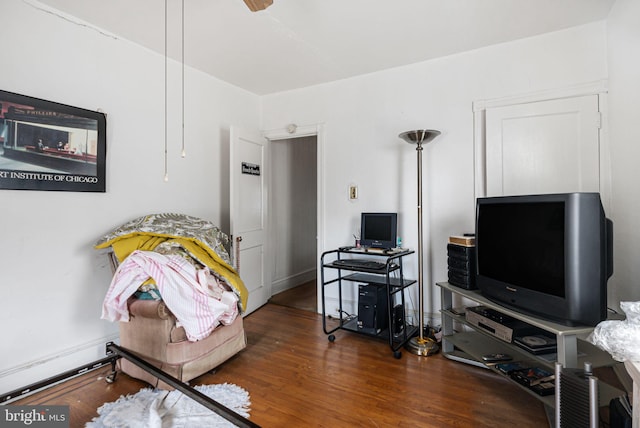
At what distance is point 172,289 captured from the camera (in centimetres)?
209

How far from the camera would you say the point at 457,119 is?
301 centimetres

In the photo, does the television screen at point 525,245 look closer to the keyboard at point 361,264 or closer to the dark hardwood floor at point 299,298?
the keyboard at point 361,264

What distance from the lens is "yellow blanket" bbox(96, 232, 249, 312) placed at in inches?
91.4

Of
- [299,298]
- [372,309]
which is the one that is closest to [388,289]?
[372,309]

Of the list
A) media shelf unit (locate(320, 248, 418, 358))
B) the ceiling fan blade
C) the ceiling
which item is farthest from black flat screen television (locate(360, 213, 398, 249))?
the ceiling fan blade

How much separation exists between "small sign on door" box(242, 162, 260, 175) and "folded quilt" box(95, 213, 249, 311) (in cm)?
114

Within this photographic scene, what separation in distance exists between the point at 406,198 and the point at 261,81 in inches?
82.7

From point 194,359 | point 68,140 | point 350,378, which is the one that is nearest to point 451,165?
point 350,378

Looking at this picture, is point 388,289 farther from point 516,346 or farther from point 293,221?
point 293,221

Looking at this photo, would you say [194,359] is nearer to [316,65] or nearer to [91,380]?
[91,380]

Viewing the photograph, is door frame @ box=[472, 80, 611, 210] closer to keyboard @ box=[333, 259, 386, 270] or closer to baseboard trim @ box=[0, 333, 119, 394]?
keyboard @ box=[333, 259, 386, 270]

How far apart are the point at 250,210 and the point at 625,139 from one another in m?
3.30

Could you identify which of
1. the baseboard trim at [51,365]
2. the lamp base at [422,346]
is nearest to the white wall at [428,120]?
the lamp base at [422,346]

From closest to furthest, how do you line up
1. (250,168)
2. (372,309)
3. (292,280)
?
1. (372,309)
2. (250,168)
3. (292,280)
